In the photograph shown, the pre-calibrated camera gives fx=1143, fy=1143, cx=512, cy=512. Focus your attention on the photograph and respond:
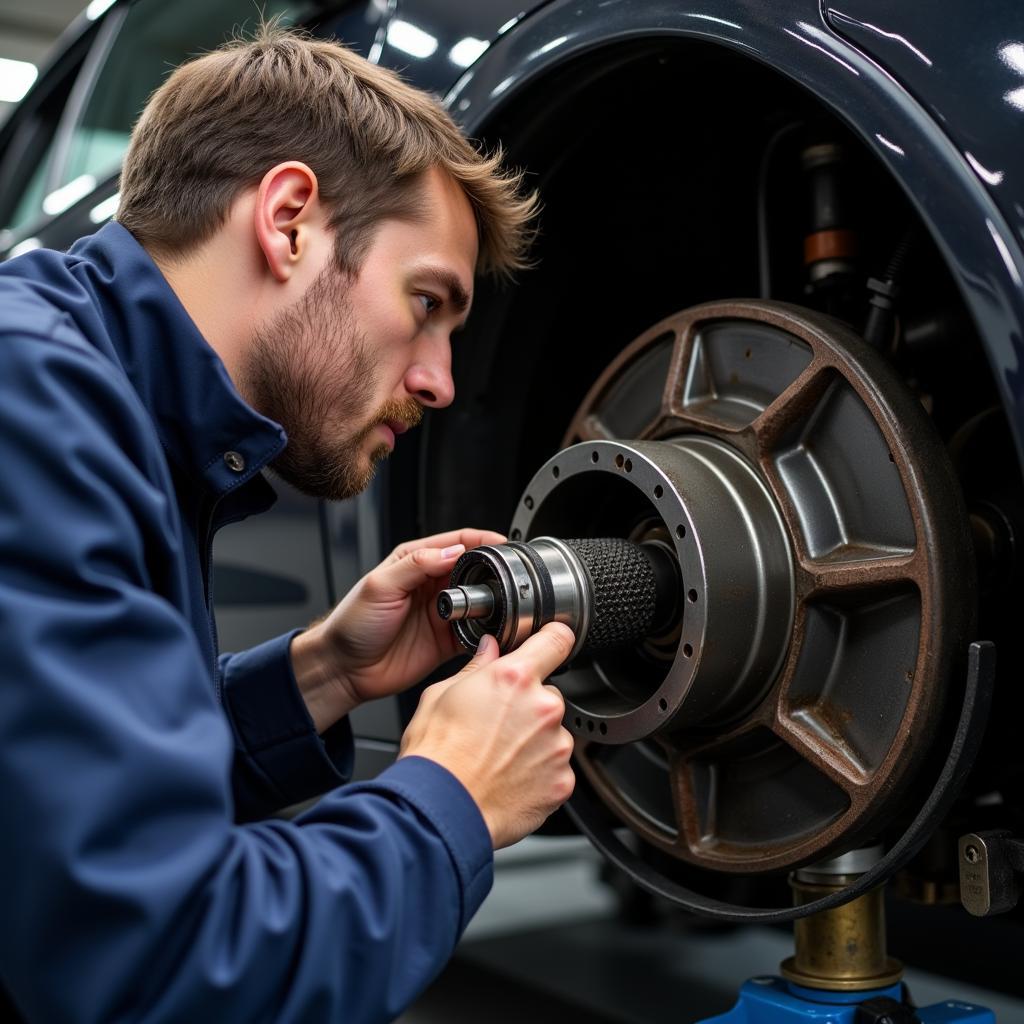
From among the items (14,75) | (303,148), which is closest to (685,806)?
(303,148)

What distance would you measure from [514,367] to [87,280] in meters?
0.51

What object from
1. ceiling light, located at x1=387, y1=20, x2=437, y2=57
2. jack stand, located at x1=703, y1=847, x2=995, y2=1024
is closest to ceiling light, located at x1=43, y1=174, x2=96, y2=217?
ceiling light, located at x1=387, y1=20, x2=437, y2=57

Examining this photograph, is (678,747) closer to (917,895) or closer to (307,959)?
(917,895)

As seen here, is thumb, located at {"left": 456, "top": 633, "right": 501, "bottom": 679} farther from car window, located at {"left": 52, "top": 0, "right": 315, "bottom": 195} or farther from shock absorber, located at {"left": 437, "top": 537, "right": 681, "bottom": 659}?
car window, located at {"left": 52, "top": 0, "right": 315, "bottom": 195}

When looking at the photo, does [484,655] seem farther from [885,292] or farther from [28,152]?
[28,152]

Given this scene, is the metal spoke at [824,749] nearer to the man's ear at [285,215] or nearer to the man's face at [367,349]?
the man's face at [367,349]

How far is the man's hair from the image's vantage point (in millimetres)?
1004

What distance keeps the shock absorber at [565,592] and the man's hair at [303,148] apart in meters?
0.30

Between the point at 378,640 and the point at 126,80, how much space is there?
1.59m

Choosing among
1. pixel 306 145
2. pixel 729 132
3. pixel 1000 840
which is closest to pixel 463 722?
pixel 1000 840

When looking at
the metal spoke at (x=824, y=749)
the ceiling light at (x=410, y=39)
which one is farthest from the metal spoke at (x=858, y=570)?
the ceiling light at (x=410, y=39)

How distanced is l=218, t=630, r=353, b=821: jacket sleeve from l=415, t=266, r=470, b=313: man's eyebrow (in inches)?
16.1

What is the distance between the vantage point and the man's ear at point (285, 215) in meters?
0.95

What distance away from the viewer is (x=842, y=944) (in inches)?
39.4
